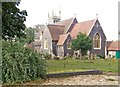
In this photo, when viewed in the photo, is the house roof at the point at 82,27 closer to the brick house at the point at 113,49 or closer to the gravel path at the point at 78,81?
the brick house at the point at 113,49

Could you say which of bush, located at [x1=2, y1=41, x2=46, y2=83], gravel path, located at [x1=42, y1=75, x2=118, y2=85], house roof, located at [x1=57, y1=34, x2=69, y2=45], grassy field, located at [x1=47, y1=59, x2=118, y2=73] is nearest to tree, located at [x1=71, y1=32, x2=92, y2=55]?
house roof, located at [x1=57, y1=34, x2=69, y2=45]

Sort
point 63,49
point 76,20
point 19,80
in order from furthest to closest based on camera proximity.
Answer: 1. point 76,20
2. point 63,49
3. point 19,80

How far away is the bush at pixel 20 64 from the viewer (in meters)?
11.6

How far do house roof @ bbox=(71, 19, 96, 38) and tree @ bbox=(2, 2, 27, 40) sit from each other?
1211 inches

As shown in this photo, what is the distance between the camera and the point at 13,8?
22000 mm

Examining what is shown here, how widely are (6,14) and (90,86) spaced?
1202cm

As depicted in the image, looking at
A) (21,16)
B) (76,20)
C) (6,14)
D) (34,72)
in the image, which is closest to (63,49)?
(76,20)

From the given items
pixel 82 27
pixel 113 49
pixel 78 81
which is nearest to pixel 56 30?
pixel 82 27

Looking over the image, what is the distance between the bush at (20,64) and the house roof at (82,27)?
40755 millimetres

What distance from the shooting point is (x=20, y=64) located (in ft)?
38.9

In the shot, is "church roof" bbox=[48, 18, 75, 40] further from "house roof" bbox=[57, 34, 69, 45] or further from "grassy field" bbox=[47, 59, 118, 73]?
"grassy field" bbox=[47, 59, 118, 73]

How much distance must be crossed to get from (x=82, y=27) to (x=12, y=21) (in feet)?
119

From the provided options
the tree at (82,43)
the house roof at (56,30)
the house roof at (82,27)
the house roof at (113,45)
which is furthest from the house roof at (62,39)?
the house roof at (113,45)

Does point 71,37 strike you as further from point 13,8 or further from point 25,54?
point 25,54
